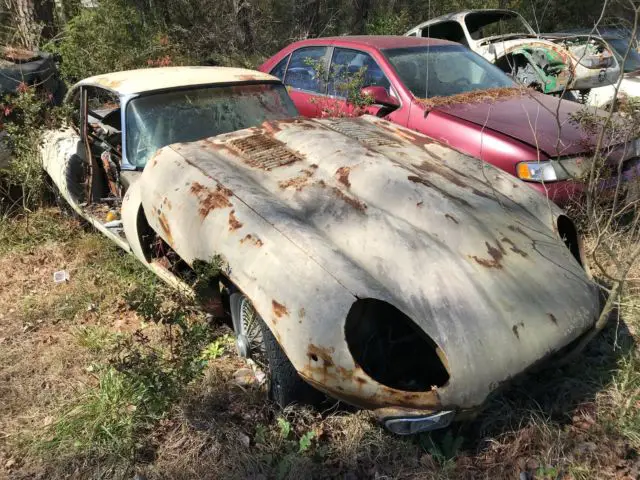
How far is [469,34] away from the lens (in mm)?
9016

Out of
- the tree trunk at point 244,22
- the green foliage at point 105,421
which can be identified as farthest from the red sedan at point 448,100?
the tree trunk at point 244,22

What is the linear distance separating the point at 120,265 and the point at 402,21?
1001 cm

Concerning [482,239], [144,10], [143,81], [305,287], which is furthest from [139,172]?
[144,10]

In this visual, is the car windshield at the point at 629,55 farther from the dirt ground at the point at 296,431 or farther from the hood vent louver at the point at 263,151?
the hood vent louver at the point at 263,151

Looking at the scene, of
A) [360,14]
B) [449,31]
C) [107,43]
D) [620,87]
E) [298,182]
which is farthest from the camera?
[360,14]

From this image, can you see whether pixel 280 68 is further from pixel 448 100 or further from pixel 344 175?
pixel 344 175

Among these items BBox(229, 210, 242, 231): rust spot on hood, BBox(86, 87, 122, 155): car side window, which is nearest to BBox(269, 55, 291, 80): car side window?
BBox(86, 87, 122, 155): car side window

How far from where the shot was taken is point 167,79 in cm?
408

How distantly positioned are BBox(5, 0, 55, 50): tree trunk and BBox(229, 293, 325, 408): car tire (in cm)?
849

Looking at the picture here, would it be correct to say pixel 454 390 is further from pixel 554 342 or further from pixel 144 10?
pixel 144 10

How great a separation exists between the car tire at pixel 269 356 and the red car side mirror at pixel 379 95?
Answer: 2830mm

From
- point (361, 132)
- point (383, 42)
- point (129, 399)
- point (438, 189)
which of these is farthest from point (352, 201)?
point (383, 42)

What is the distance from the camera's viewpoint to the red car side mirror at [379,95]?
4.96 m

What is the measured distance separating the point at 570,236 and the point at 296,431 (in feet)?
6.27
